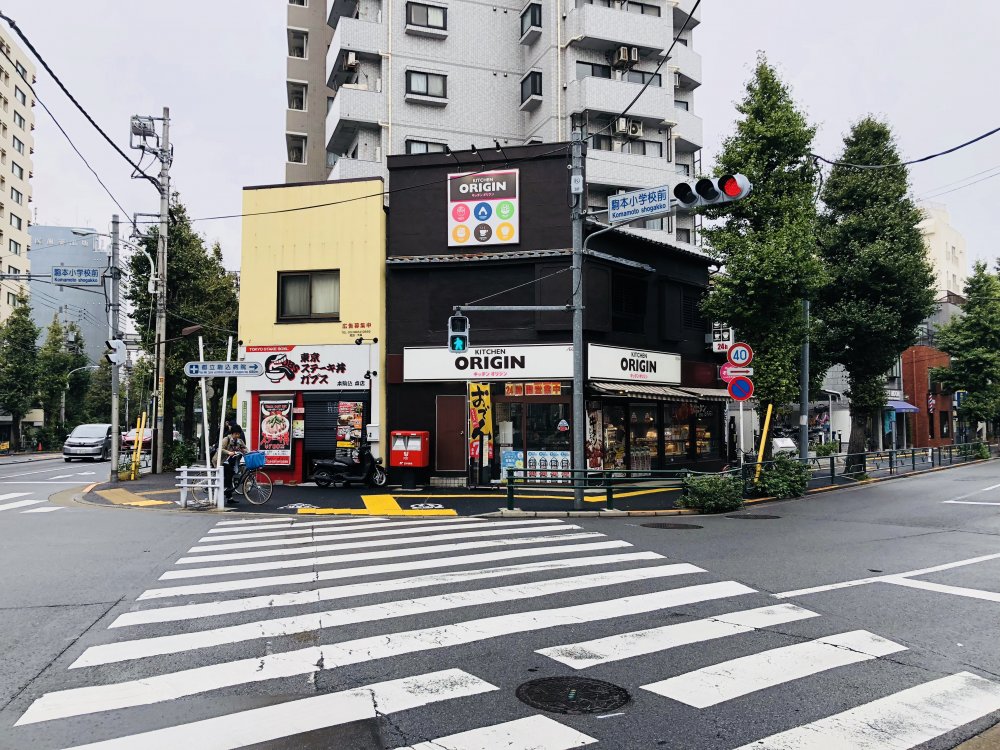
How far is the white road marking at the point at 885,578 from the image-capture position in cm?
816

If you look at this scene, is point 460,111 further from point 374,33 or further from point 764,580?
point 764,580

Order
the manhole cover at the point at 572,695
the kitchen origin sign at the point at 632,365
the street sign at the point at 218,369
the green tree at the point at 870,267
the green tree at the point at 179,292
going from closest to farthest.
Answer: the manhole cover at the point at 572,695, the street sign at the point at 218,369, the kitchen origin sign at the point at 632,365, the green tree at the point at 870,267, the green tree at the point at 179,292

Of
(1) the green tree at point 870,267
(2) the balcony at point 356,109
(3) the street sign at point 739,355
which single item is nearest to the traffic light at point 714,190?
(3) the street sign at point 739,355

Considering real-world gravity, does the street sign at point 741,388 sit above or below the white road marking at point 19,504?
above

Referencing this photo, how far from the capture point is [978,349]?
36.5 m

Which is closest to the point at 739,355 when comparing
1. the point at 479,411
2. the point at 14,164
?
the point at 479,411

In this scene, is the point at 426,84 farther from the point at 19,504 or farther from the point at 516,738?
the point at 516,738

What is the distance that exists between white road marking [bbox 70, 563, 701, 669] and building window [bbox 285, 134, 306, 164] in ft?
113

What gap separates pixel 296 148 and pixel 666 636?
123 ft

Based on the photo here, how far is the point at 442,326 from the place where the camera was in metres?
21.1

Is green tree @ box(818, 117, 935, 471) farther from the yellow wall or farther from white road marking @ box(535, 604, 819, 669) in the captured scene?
white road marking @ box(535, 604, 819, 669)

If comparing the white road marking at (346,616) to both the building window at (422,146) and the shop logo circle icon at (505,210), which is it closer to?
the shop logo circle icon at (505,210)

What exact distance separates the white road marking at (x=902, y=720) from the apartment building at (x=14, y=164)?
2823 inches

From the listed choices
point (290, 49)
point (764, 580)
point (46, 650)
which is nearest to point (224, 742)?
point (46, 650)
